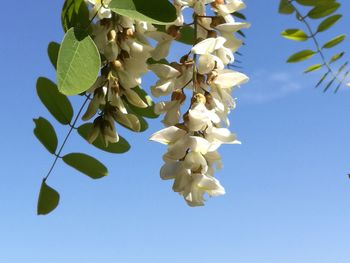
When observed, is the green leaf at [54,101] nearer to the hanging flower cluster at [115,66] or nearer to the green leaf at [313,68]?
the hanging flower cluster at [115,66]

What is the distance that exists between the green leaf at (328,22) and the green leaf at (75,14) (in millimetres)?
332

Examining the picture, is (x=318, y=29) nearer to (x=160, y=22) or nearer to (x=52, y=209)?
(x=160, y=22)

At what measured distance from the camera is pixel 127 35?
2.52ft

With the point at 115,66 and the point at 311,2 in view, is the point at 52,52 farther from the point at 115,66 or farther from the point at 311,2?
the point at 311,2

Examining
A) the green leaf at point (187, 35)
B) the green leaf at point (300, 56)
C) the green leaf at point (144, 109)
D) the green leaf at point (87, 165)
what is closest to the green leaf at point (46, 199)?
the green leaf at point (87, 165)

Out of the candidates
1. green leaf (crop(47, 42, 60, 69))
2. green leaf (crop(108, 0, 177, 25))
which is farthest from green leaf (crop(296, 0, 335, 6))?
green leaf (crop(47, 42, 60, 69))

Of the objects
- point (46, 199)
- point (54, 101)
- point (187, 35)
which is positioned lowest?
point (46, 199)

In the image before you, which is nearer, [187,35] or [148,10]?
[148,10]

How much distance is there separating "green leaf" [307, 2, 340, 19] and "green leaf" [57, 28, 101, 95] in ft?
1.09

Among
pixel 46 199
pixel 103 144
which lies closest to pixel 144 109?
pixel 103 144

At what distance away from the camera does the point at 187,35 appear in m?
0.85

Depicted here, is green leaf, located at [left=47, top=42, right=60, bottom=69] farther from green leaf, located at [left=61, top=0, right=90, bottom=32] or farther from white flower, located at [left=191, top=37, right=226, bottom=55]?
white flower, located at [left=191, top=37, right=226, bottom=55]

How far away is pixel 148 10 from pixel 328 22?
0.31m

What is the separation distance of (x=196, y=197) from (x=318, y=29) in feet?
1.15
